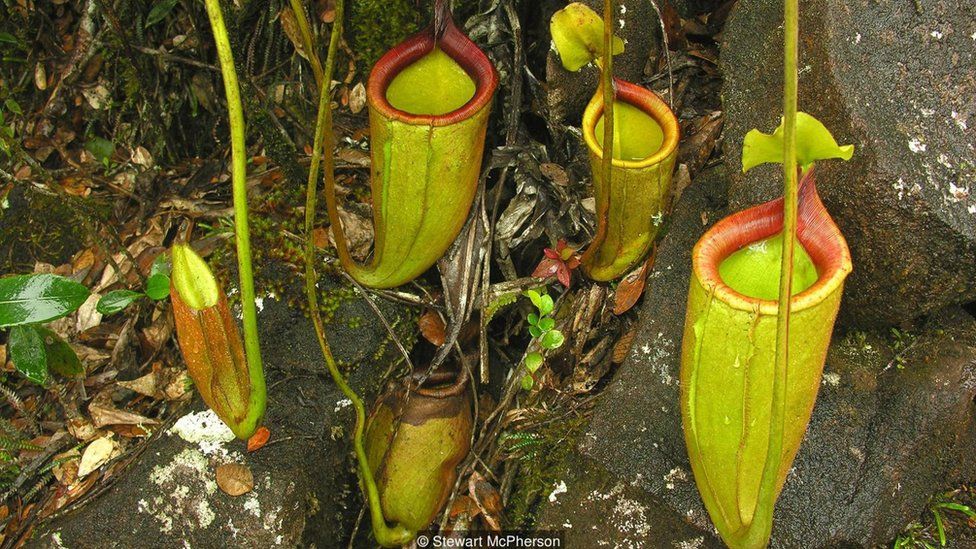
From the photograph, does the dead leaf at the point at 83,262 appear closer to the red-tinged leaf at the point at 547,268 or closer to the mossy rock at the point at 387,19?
the mossy rock at the point at 387,19

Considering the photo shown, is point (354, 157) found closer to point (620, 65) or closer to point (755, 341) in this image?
point (620, 65)

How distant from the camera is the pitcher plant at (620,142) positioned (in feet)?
7.06

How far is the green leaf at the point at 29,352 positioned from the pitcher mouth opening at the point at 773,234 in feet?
6.58

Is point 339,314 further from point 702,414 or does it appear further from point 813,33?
point 813,33

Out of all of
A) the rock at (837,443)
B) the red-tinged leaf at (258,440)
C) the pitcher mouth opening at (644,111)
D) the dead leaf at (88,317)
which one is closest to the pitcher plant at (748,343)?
the rock at (837,443)

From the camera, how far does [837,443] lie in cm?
206

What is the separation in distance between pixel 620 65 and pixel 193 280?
5.32 feet

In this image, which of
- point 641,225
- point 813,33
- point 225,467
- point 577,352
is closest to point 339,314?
point 225,467

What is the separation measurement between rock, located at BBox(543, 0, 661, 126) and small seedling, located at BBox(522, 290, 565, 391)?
28.4 inches

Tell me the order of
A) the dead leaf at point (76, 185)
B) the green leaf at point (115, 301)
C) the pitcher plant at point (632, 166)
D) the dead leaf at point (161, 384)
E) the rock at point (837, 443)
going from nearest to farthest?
the rock at point (837, 443), the pitcher plant at point (632, 166), the green leaf at point (115, 301), the dead leaf at point (161, 384), the dead leaf at point (76, 185)

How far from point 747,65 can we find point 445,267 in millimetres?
1164

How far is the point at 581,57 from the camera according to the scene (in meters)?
2.24

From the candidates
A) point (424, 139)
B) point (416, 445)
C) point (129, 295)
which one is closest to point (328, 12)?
point (424, 139)

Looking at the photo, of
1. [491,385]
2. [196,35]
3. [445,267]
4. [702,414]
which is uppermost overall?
[196,35]
